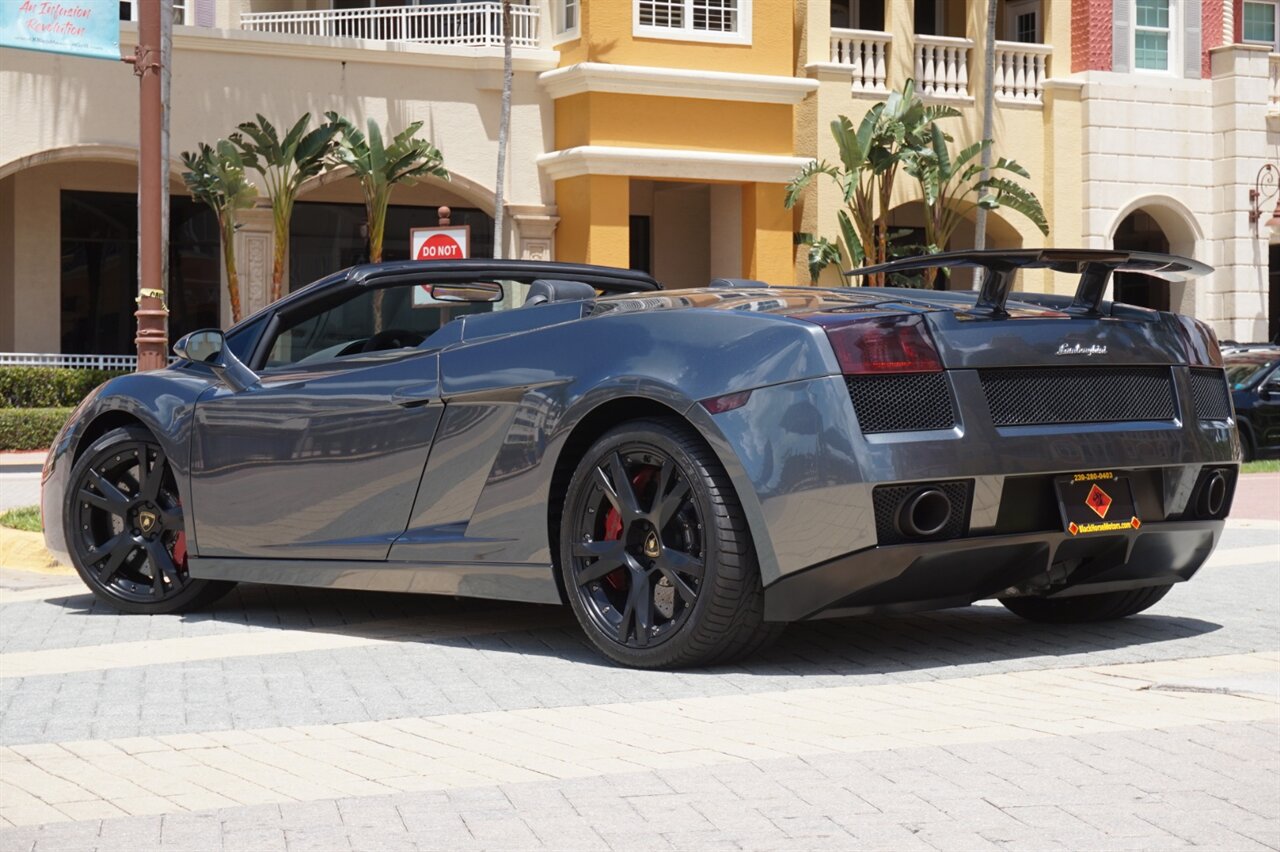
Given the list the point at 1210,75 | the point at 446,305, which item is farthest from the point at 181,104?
the point at 446,305

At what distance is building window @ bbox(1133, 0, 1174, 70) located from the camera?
3303cm

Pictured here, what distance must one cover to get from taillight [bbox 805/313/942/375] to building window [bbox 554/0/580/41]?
23358mm

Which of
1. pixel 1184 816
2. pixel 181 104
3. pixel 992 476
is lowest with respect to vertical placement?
pixel 1184 816

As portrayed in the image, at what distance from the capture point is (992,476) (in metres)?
5.93

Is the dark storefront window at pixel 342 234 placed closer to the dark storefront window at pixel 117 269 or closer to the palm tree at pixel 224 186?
the dark storefront window at pixel 117 269

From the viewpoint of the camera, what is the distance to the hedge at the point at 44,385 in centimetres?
2634

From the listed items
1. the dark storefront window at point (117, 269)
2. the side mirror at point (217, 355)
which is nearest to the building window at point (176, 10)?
the dark storefront window at point (117, 269)

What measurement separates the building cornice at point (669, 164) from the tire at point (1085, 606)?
69.4 feet

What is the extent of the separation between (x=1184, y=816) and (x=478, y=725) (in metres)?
2.01

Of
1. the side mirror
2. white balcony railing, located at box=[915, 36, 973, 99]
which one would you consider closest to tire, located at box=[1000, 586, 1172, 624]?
the side mirror

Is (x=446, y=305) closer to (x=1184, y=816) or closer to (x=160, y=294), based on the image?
(x=1184, y=816)

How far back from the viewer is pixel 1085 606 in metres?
7.42

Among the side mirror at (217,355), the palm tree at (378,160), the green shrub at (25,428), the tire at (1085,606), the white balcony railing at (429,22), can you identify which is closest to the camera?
the tire at (1085,606)

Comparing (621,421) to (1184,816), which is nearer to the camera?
(1184,816)
